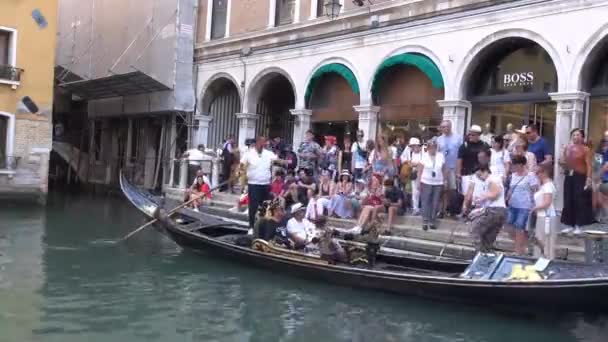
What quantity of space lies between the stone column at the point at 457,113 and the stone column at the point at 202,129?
7105mm

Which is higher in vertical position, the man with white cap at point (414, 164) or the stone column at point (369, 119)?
the stone column at point (369, 119)

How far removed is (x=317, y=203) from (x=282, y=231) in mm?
1912

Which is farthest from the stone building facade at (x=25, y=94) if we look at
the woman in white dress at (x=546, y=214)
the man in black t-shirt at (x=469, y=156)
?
the woman in white dress at (x=546, y=214)

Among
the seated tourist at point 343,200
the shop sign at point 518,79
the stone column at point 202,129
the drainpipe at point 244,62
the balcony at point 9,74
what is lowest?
the seated tourist at point 343,200

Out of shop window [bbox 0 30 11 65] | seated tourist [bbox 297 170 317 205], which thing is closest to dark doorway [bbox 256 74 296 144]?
seated tourist [bbox 297 170 317 205]

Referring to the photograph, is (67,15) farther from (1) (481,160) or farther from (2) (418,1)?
(1) (481,160)

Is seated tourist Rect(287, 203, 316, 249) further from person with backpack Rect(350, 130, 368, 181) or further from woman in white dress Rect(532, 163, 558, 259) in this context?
woman in white dress Rect(532, 163, 558, 259)

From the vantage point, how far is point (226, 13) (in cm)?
1590

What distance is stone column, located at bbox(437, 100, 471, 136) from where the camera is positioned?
35.3 ft

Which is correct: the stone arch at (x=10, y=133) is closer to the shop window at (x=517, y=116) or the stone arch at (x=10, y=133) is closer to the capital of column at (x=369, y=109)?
the capital of column at (x=369, y=109)

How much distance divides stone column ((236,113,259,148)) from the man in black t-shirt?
728 cm

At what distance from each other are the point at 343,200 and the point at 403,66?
11.3 ft

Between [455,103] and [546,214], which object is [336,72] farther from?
[546,214]

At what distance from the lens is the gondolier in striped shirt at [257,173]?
885cm
